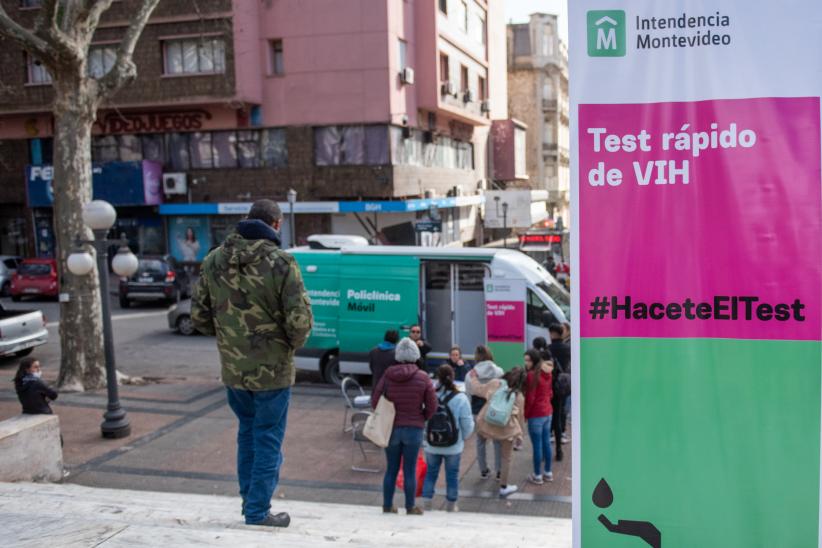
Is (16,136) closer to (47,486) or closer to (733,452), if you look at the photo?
(47,486)

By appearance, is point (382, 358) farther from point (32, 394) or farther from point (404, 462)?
point (32, 394)

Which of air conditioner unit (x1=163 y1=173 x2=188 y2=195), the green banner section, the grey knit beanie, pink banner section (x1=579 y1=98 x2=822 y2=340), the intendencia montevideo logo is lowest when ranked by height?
the grey knit beanie

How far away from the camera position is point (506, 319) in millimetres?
12688

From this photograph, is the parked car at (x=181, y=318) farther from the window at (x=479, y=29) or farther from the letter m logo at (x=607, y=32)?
the window at (x=479, y=29)

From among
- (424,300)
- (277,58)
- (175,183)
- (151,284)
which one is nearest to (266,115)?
(277,58)

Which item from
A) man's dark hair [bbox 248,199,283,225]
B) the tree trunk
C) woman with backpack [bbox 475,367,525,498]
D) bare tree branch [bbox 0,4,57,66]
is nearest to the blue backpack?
woman with backpack [bbox 475,367,525,498]

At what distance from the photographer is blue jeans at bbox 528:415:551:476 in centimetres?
874

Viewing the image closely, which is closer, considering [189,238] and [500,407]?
[500,407]

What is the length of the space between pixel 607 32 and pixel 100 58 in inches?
1250

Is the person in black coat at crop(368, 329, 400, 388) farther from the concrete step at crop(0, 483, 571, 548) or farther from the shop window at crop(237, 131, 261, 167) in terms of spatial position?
the shop window at crop(237, 131, 261, 167)

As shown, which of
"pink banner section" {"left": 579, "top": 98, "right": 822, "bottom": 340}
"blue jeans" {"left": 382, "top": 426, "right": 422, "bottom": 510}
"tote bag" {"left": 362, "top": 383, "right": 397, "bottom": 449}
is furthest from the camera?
"blue jeans" {"left": 382, "top": 426, "right": 422, "bottom": 510}

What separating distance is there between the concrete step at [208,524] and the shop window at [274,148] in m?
24.0

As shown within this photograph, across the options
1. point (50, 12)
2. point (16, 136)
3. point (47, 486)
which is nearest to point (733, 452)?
point (47, 486)

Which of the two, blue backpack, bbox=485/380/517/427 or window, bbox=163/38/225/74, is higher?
window, bbox=163/38/225/74
